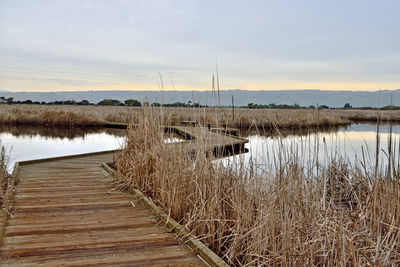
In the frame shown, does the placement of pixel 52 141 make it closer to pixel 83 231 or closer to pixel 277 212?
pixel 83 231

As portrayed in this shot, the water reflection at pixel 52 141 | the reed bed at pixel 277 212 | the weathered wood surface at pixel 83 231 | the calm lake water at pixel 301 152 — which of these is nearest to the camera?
the reed bed at pixel 277 212

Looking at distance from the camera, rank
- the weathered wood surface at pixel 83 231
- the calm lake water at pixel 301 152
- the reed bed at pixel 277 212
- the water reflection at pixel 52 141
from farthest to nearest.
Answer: the water reflection at pixel 52 141 < the calm lake water at pixel 301 152 < the weathered wood surface at pixel 83 231 < the reed bed at pixel 277 212

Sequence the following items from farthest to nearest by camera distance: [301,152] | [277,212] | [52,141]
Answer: [52,141] < [301,152] < [277,212]

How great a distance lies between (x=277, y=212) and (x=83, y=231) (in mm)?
1548

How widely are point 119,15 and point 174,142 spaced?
8404mm

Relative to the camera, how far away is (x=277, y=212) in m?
2.38

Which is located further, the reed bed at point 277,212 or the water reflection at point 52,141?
the water reflection at point 52,141

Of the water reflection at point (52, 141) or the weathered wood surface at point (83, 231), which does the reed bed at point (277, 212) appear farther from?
the water reflection at point (52, 141)

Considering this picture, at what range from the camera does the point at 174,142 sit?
11.7 ft

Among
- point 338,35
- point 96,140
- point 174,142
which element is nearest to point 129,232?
point 174,142

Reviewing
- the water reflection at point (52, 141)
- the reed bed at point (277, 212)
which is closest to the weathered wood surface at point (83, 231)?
the reed bed at point (277, 212)

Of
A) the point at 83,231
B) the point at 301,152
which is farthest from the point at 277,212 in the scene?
the point at 83,231

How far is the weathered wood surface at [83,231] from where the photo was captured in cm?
229

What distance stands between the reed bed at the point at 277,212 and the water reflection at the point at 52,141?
5.56m
